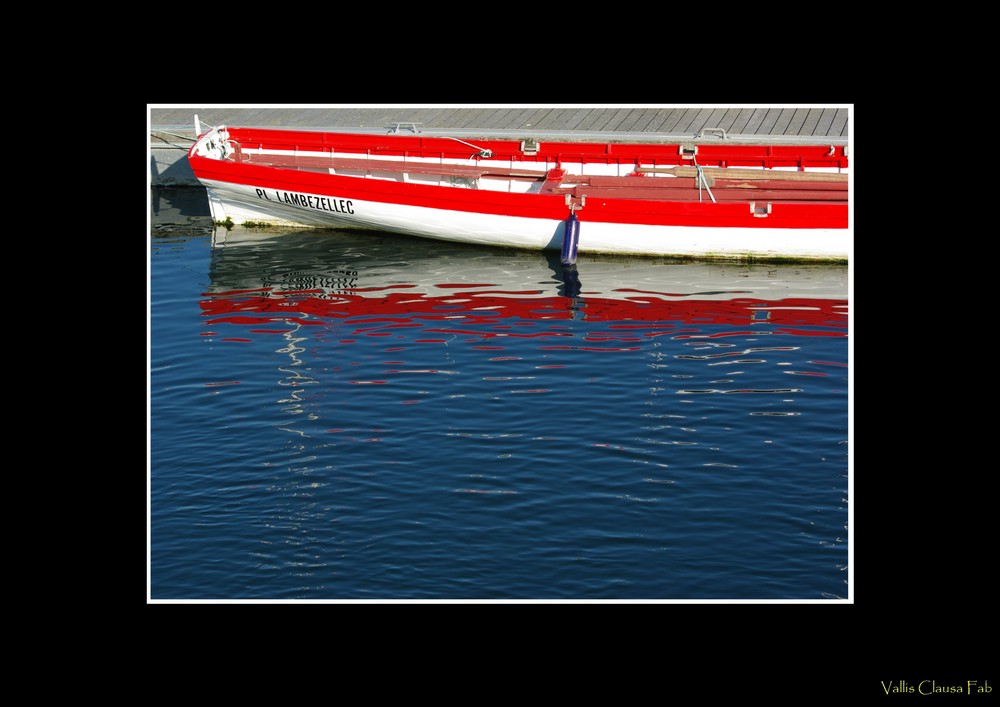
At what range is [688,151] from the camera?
26578 millimetres

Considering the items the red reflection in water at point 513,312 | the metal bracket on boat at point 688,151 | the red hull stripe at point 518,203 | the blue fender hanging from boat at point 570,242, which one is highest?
the metal bracket on boat at point 688,151

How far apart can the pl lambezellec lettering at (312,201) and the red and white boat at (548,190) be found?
23mm

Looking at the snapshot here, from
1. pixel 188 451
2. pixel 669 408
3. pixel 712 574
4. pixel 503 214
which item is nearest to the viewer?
pixel 712 574

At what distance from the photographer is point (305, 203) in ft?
83.6

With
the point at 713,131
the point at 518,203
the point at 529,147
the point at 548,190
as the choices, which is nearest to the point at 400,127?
the point at 529,147

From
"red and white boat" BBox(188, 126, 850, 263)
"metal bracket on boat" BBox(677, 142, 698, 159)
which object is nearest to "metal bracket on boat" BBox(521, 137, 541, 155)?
"red and white boat" BBox(188, 126, 850, 263)

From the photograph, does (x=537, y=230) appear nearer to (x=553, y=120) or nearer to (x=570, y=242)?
(x=570, y=242)

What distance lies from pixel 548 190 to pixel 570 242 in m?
2.45

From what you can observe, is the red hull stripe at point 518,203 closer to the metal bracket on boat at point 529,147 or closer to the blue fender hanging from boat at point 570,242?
the blue fender hanging from boat at point 570,242

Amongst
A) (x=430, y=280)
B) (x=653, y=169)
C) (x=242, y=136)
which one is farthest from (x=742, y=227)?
(x=242, y=136)

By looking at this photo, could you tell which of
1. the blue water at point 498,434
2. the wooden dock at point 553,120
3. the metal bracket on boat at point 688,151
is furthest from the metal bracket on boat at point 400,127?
the blue water at point 498,434

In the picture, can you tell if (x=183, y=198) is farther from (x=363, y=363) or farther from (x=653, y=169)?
(x=363, y=363)

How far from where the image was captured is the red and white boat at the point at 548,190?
77.6 ft

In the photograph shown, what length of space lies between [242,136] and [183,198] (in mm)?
2308
